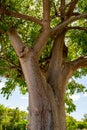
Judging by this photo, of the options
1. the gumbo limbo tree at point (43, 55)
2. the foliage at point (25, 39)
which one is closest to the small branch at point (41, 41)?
the gumbo limbo tree at point (43, 55)

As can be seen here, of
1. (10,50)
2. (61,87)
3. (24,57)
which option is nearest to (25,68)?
(24,57)

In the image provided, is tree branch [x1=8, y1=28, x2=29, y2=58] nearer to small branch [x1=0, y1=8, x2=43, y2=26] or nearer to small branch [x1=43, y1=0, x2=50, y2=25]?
small branch [x1=0, y1=8, x2=43, y2=26]

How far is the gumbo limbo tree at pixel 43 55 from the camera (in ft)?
30.3

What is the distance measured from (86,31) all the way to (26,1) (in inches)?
103

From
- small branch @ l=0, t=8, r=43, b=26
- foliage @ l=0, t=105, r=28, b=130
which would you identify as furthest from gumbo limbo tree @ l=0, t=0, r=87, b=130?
foliage @ l=0, t=105, r=28, b=130

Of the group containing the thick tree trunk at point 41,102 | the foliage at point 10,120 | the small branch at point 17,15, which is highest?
the foliage at point 10,120

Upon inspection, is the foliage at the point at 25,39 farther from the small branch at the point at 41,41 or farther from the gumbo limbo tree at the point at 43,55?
the small branch at the point at 41,41

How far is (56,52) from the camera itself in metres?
11.0

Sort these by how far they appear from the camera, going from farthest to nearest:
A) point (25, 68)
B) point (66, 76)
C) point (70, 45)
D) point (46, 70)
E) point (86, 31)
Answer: point (70, 45) < point (86, 31) < point (46, 70) < point (66, 76) < point (25, 68)

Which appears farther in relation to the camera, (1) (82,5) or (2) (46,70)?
(1) (82,5)

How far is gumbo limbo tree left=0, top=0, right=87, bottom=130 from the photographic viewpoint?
9227 millimetres

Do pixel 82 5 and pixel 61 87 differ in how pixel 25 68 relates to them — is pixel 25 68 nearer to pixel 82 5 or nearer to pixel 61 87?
pixel 61 87

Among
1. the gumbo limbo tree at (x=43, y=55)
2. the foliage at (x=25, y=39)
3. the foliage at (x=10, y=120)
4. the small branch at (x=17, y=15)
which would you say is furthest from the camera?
the foliage at (x=10, y=120)

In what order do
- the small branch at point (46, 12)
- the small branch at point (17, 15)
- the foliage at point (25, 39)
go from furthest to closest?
the foliage at point (25, 39), the small branch at point (46, 12), the small branch at point (17, 15)
